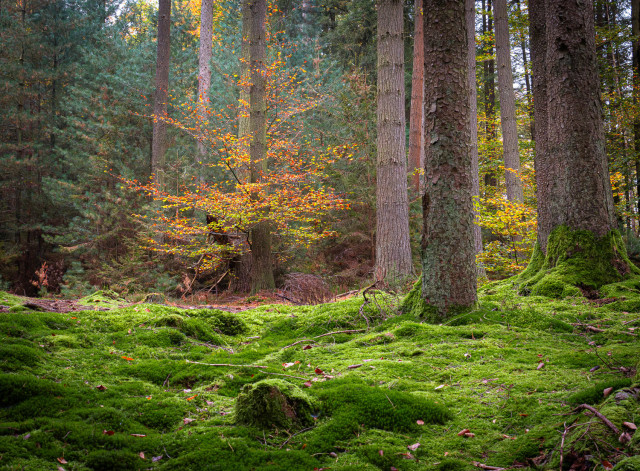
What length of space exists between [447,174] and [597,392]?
8.77ft

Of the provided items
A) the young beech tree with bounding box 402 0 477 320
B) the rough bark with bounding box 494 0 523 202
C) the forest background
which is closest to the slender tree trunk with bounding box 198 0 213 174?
the forest background

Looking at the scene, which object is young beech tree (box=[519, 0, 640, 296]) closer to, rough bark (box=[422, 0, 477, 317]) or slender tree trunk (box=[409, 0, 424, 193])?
rough bark (box=[422, 0, 477, 317])

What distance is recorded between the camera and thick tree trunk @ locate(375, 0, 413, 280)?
8.88 m

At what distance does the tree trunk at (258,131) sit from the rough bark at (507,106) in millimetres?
7250

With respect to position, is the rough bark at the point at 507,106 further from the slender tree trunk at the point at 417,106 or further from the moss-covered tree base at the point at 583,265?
the moss-covered tree base at the point at 583,265

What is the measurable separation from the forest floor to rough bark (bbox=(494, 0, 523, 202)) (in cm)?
828

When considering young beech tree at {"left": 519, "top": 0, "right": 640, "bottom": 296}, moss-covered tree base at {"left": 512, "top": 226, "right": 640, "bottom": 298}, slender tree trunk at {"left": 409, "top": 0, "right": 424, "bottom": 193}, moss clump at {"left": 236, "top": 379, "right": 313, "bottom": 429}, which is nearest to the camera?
moss clump at {"left": 236, "top": 379, "right": 313, "bottom": 429}

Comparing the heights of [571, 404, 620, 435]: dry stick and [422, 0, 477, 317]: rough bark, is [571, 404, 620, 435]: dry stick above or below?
below

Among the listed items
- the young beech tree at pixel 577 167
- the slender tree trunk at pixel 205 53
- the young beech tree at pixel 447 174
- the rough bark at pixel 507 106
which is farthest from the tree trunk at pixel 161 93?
the young beech tree at pixel 577 167

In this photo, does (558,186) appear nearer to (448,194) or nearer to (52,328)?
(448,194)

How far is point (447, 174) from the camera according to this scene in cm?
452

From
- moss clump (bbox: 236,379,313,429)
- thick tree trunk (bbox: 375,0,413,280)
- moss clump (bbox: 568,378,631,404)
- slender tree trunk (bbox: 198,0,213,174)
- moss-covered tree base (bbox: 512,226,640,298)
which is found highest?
slender tree trunk (bbox: 198,0,213,174)

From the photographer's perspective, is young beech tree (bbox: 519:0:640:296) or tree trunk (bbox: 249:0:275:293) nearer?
young beech tree (bbox: 519:0:640:296)

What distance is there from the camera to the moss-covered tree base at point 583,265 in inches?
195
